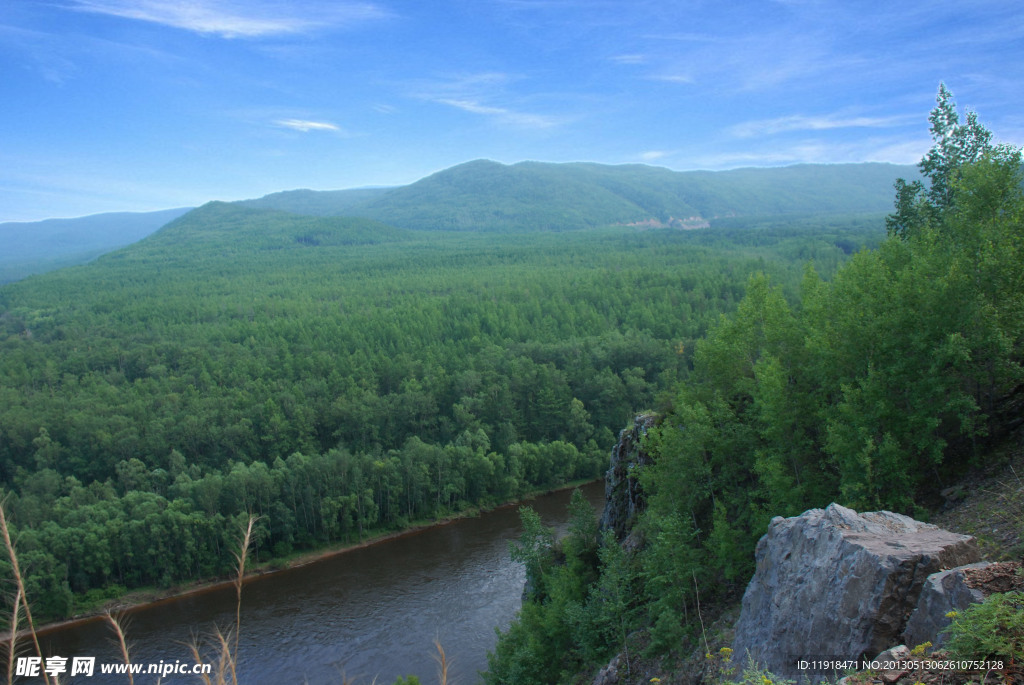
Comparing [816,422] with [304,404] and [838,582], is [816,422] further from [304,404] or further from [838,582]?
[304,404]

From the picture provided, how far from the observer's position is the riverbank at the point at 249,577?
1569 inches

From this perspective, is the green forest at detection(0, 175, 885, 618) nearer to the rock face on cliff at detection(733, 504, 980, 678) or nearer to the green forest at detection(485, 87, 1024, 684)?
the green forest at detection(485, 87, 1024, 684)

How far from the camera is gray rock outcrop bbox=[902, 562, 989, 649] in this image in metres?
9.07

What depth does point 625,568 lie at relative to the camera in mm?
20016

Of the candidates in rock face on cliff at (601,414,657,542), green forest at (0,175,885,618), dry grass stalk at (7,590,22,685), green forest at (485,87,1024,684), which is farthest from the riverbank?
dry grass stalk at (7,590,22,685)

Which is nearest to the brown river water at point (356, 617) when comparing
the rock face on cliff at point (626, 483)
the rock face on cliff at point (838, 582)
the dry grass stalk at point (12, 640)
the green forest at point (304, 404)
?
the green forest at point (304, 404)

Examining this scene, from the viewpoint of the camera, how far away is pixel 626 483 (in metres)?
28.4

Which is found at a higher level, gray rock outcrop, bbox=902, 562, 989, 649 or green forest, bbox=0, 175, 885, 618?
gray rock outcrop, bbox=902, 562, 989, 649

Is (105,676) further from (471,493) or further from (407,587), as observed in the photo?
(471,493)

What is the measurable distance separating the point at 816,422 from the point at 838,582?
29.8 feet

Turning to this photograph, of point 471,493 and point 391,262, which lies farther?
point 391,262

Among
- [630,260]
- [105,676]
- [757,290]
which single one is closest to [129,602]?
[105,676]

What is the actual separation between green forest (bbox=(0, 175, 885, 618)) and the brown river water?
4.01 meters

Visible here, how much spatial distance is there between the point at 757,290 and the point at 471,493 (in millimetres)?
34840
